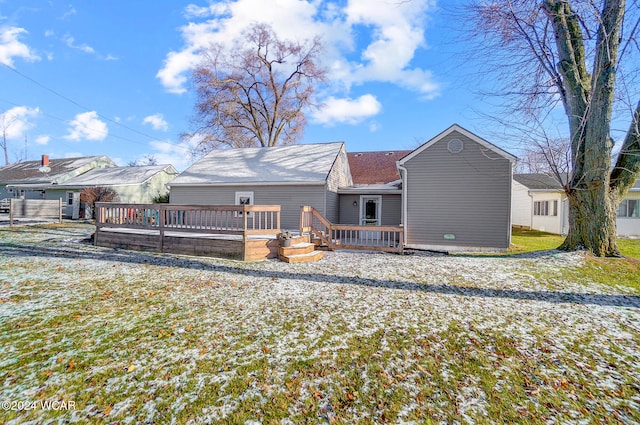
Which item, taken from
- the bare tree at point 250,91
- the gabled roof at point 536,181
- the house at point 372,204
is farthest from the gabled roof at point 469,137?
the bare tree at point 250,91

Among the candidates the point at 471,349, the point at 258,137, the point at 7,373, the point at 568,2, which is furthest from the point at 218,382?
the point at 258,137

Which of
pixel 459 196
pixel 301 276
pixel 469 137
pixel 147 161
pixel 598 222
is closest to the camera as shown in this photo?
pixel 301 276

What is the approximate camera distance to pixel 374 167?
24453mm

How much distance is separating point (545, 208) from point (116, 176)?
106ft

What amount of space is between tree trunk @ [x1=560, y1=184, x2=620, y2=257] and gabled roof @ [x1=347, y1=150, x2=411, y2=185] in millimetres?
14406

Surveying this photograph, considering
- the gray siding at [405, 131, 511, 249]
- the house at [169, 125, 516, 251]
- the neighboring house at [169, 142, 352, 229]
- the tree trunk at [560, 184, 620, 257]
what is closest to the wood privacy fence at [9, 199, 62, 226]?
the neighboring house at [169, 142, 352, 229]

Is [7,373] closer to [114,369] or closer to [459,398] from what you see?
[114,369]

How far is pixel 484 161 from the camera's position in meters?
11.0

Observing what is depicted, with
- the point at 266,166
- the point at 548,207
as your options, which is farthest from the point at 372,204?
the point at 548,207

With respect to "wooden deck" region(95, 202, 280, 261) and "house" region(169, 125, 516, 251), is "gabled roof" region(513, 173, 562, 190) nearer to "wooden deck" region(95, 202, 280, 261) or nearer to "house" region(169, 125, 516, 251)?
"house" region(169, 125, 516, 251)

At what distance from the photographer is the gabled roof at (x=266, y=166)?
43.3ft

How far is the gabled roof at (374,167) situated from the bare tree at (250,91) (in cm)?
635

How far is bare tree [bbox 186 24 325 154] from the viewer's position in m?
23.6

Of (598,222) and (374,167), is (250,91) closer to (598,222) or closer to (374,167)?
(374,167)
